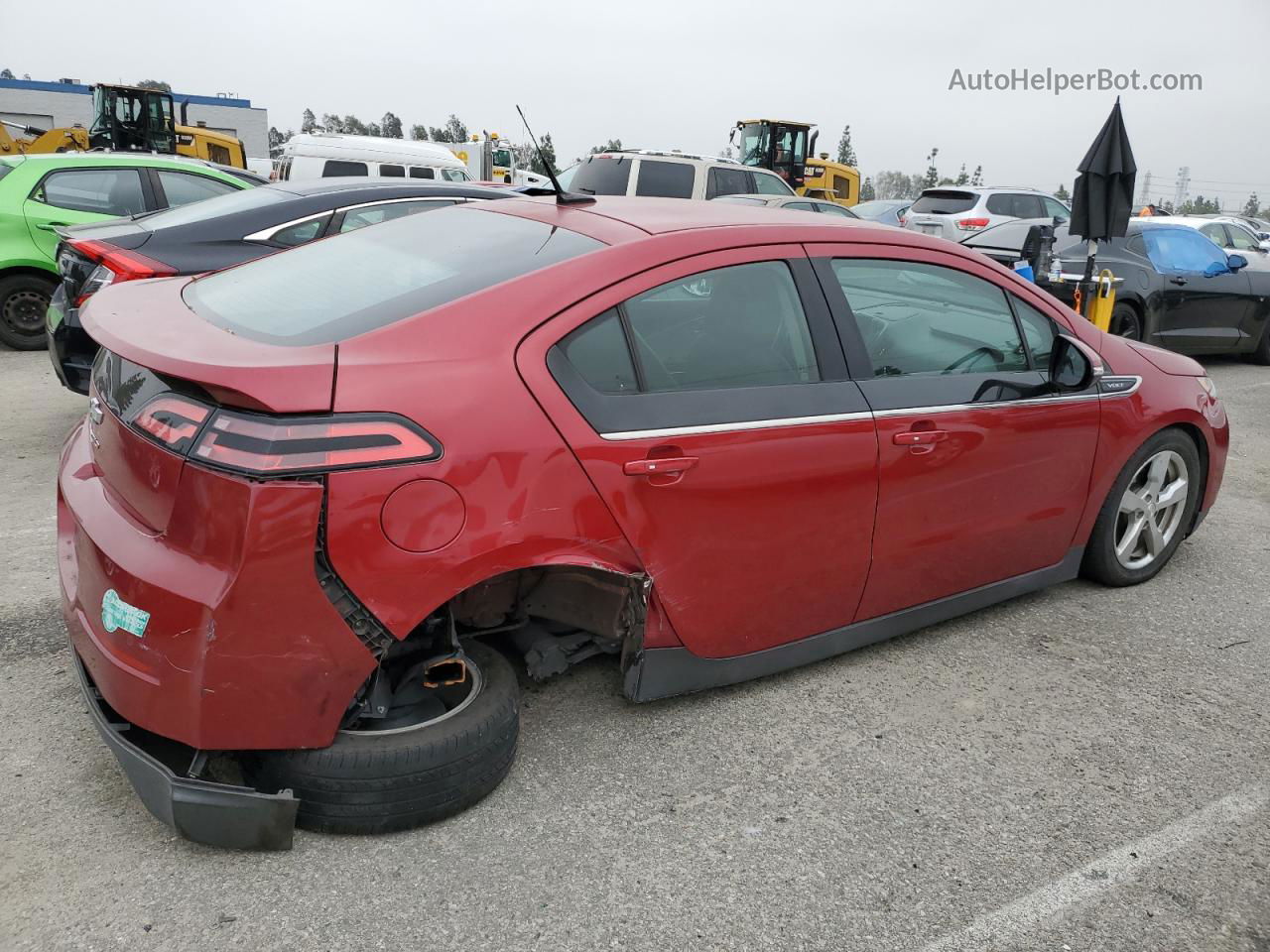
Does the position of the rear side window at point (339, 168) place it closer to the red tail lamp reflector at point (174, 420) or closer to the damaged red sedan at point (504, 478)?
Result: the damaged red sedan at point (504, 478)

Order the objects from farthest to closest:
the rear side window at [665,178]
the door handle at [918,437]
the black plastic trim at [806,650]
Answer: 1. the rear side window at [665,178]
2. the door handle at [918,437]
3. the black plastic trim at [806,650]

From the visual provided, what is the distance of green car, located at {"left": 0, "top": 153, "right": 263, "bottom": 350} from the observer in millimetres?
8000

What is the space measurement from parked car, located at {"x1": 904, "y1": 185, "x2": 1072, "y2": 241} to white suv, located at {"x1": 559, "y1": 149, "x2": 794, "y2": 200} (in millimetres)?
3074

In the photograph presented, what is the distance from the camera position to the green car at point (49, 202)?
315 inches

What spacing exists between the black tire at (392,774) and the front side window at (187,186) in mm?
7526

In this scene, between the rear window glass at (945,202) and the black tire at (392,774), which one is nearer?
the black tire at (392,774)

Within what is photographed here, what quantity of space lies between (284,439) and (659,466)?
3.11 feet

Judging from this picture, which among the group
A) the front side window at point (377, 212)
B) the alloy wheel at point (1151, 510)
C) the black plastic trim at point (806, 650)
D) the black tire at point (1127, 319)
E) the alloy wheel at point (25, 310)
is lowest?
the alloy wheel at point (25, 310)

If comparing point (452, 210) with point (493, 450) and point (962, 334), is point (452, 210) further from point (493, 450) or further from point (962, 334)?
point (962, 334)

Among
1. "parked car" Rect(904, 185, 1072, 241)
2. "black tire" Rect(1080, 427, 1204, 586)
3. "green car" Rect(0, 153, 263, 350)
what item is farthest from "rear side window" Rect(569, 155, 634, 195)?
"black tire" Rect(1080, 427, 1204, 586)

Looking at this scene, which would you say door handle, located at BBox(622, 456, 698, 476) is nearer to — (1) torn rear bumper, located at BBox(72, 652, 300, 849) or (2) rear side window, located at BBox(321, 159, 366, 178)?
(1) torn rear bumper, located at BBox(72, 652, 300, 849)

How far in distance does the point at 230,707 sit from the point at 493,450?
808mm

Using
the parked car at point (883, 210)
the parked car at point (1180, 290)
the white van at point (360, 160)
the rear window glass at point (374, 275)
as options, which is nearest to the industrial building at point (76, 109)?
the white van at point (360, 160)

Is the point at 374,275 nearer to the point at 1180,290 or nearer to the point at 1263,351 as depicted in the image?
the point at 1180,290
